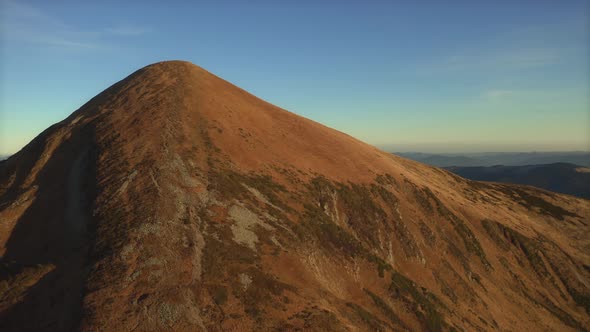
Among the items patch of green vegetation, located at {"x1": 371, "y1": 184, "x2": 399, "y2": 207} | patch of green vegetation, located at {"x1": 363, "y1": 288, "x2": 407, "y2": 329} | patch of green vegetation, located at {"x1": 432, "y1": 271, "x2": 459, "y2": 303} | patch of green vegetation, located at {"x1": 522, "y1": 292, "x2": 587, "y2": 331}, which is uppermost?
patch of green vegetation, located at {"x1": 371, "y1": 184, "x2": 399, "y2": 207}

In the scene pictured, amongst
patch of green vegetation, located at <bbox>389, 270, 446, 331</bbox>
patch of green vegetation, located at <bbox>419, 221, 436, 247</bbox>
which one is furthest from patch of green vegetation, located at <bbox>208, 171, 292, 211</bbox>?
patch of green vegetation, located at <bbox>419, 221, 436, 247</bbox>

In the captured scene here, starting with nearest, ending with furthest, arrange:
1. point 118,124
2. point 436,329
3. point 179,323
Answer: point 179,323
point 436,329
point 118,124

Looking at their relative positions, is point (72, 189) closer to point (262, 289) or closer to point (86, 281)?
point (86, 281)

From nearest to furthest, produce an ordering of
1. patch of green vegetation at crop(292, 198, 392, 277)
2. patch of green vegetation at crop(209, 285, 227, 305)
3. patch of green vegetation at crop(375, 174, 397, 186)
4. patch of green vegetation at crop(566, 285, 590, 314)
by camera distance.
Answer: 1. patch of green vegetation at crop(209, 285, 227, 305)
2. patch of green vegetation at crop(292, 198, 392, 277)
3. patch of green vegetation at crop(566, 285, 590, 314)
4. patch of green vegetation at crop(375, 174, 397, 186)

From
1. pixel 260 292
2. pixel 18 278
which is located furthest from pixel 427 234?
pixel 18 278

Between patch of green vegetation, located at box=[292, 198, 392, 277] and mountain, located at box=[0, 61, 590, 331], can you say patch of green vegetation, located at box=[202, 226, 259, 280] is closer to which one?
mountain, located at box=[0, 61, 590, 331]

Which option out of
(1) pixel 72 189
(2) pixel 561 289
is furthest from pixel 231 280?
(2) pixel 561 289

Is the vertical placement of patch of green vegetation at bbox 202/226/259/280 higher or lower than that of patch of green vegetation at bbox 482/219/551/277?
higher

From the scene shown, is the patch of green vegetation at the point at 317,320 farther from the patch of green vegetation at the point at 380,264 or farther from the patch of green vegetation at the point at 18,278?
the patch of green vegetation at the point at 18,278
